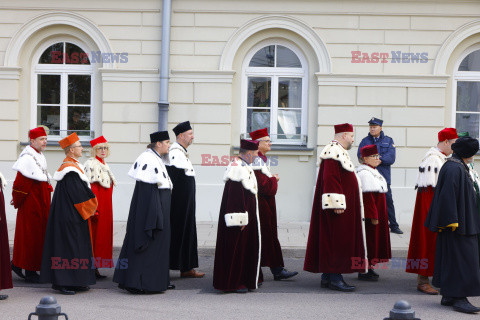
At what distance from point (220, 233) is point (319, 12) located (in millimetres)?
6652

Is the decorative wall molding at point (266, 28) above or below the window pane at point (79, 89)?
above

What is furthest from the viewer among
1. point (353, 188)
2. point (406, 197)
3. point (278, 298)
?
point (406, 197)

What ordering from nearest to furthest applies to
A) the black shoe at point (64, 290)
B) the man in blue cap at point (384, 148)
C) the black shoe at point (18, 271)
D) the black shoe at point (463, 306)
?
the black shoe at point (463, 306)
the black shoe at point (64, 290)
the black shoe at point (18, 271)
the man in blue cap at point (384, 148)

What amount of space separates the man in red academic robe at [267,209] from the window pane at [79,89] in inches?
237

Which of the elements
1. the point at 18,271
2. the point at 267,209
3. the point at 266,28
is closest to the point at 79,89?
the point at 266,28

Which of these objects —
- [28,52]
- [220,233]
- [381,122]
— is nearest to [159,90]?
[28,52]

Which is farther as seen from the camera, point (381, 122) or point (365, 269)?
point (381, 122)

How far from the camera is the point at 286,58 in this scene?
45.3ft

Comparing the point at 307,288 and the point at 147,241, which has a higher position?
the point at 147,241

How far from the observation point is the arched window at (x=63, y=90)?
13.9 metres

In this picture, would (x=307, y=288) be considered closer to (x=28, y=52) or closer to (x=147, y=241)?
(x=147, y=241)

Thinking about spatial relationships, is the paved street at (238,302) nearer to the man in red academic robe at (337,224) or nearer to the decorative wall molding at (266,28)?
the man in red academic robe at (337,224)

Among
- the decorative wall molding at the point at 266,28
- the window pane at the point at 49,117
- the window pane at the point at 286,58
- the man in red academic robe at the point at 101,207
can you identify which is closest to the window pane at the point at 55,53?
the window pane at the point at 49,117

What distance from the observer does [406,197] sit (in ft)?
43.6
